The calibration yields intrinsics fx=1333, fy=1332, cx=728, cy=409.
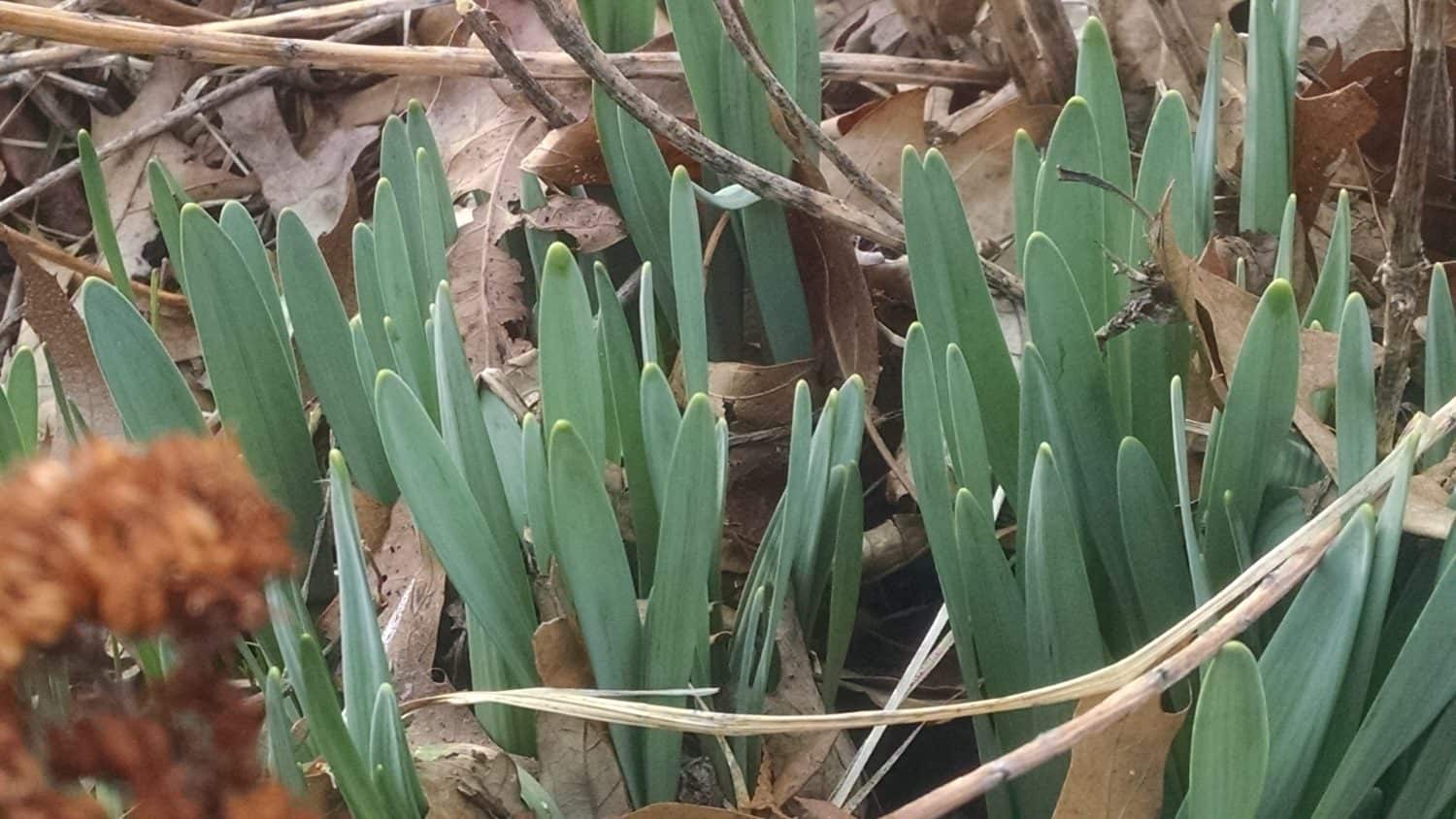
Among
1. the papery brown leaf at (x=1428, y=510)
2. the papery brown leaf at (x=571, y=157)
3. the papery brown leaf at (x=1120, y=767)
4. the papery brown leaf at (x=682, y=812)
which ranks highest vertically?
the papery brown leaf at (x=571, y=157)

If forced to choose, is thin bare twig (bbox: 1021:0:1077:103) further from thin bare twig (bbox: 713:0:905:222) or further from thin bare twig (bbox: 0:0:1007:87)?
thin bare twig (bbox: 713:0:905:222)

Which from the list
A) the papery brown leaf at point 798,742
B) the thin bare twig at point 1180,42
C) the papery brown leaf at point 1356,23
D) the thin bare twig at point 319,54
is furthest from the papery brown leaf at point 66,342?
the papery brown leaf at point 1356,23

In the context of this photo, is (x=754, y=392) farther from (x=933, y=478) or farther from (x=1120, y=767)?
(x=1120, y=767)

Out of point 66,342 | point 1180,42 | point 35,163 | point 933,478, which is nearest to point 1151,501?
point 933,478

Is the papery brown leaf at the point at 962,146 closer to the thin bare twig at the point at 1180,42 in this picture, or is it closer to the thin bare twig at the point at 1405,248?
the thin bare twig at the point at 1180,42

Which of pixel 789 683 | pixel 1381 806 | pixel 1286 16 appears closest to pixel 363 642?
pixel 789 683

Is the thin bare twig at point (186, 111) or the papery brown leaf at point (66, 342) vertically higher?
the thin bare twig at point (186, 111)
